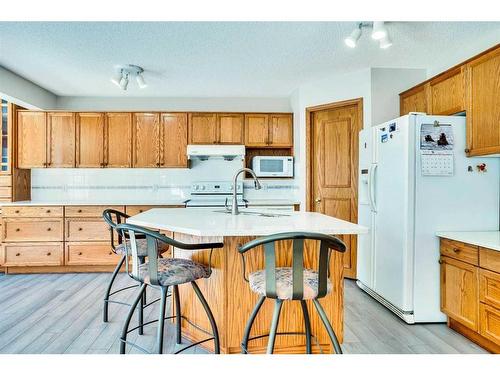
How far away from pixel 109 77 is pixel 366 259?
3569 millimetres

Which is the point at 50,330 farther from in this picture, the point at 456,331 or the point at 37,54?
the point at 456,331

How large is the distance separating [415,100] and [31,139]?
4768 millimetres

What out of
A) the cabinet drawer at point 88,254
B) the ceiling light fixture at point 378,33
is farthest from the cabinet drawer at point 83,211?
the ceiling light fixture at point 378,33

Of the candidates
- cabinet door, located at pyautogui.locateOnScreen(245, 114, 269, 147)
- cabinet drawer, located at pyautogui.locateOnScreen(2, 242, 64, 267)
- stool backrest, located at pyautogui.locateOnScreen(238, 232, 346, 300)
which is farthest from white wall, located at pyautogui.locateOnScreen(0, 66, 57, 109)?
stool backrest, located at pyautogui.locateOnScreen(238, 232, 346, 300)

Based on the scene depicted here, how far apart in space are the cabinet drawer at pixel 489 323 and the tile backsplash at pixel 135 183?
9.53 feet

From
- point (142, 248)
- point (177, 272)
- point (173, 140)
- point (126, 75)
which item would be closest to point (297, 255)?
point (177, 272)

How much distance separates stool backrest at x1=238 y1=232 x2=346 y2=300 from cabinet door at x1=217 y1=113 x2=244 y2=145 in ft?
10.8

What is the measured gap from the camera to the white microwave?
4.64 meters

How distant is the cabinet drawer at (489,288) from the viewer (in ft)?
6.92

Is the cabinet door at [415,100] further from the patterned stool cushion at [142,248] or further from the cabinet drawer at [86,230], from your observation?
the cabinet drawer at [86,230]

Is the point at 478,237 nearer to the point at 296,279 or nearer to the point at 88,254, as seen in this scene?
the point at 296,279

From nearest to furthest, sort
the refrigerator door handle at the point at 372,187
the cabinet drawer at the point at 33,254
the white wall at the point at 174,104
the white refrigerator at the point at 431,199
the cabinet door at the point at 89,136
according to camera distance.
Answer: the white refrigerator at the point at 431,199 < the refrigerator door handle at the point at 372,187 < the cabinet drawer at the point at 33,254 < the cabinet door at the point at 89,136 < the white wall at the point at 174,104
